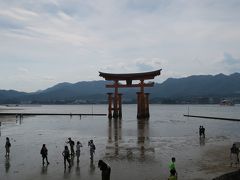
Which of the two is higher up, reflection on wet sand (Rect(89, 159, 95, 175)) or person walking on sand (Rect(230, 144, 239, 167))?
person walking on sand (Rect(230, 144, 239, 167))

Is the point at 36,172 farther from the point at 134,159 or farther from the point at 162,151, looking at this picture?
the point at 162,151

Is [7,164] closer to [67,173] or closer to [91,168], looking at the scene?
[67,173]

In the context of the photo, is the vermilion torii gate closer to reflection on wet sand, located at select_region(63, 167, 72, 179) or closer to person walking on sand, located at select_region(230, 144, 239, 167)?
person walking on sand, located at select_region(230, 144, 239, 167)

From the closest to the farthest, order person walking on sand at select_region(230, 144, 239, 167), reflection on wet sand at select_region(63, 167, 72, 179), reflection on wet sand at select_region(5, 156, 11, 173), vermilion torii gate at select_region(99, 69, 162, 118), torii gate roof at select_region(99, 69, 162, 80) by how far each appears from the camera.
Result: reflection on wet sand at select_region(63, 167, 72, 179) → reflection on wet sand at select_region(5, 156, 11, 173) → person walking on sand at select_region(230, 144, 239, 167) → torii gate roof at select_region(99, 69, 162, 80) → vermilion torii gate at select_region(99, 69, 162, 118)

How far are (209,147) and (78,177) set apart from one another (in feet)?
40.8

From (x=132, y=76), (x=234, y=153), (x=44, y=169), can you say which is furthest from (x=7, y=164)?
(x=132, y=76)

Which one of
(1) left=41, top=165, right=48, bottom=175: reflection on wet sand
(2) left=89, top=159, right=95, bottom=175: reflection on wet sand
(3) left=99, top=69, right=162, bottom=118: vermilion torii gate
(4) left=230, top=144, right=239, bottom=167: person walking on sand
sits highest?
(3) left=99, top=69, right=162, bottom=118: vermilion torii gate

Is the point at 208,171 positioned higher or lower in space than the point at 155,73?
lower

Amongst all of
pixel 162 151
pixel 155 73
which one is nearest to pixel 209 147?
pixel 162 151

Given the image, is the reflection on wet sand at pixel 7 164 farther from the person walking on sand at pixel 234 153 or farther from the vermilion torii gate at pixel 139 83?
the vermilion torii gate at pixel 139 83

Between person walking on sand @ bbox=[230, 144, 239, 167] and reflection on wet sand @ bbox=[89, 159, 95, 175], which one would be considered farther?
person walking on sand @ bbox=[230, 144, 239, 167]

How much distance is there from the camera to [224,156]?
1995 cm

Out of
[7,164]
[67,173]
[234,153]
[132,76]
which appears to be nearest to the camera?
[67,173]

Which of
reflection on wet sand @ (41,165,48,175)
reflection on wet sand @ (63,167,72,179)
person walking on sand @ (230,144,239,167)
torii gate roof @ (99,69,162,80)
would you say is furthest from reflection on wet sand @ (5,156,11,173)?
torii gate roof @ (99,69,162,80)
